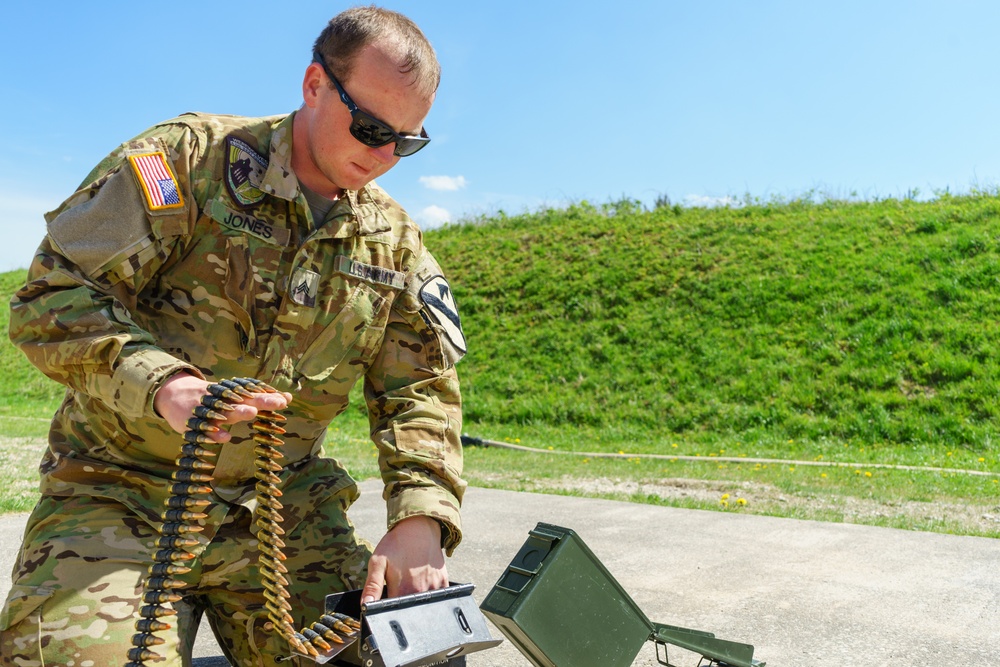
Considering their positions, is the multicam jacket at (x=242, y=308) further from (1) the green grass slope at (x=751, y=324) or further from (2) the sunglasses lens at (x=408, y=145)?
(1) the green grass slope at (x=751, y=324)

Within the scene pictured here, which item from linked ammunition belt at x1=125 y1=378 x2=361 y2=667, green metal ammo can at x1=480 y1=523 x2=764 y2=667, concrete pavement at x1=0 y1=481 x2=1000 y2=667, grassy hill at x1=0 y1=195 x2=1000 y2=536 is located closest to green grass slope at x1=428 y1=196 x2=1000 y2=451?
grassy hill at x1=0 y1=195 x2=1000 y2=536

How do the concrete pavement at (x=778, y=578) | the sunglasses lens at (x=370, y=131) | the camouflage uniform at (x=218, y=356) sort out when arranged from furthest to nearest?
the concrete pavement at (x=778, y=578), the sunglasses lens at (x=370, y=131), the camouflage uniform at (x=218, y=356)

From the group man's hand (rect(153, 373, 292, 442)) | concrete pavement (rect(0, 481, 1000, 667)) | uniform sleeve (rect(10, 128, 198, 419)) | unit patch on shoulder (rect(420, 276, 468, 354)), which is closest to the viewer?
man's hand (rect(153, 373, 292, 442))

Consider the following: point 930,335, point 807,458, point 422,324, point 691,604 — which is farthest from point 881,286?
point 422,324

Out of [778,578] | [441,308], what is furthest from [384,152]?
[778,578]

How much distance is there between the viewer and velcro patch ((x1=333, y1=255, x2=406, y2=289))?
2.56 metres

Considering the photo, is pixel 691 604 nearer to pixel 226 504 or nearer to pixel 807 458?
pixel 226 504

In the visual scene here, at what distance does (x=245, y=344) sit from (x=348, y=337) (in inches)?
11.6

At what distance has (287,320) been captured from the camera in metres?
2.50

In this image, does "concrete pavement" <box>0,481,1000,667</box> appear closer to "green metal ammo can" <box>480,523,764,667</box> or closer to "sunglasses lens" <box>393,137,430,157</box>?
"green metal ammo can" <box>480,523,764,667</box>

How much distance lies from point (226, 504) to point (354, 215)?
90 centimetres

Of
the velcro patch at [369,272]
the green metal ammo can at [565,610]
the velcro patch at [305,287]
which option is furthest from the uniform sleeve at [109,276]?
the green metal ammo can at [565,610]

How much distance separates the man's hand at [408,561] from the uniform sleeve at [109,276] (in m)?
0.70

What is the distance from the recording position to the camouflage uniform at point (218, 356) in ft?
6.97
